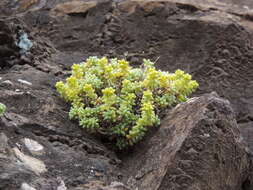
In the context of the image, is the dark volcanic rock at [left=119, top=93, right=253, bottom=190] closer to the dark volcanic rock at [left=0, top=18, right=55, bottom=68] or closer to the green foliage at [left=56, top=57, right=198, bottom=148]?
the green foliage at [left=56, top=57, right=198, bottom=148]

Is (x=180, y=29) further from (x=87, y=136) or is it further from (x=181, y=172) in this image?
(x=181, y=172)

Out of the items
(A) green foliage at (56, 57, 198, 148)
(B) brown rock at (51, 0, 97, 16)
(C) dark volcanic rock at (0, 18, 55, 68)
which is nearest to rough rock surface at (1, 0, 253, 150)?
(B) brown rock at (51, 0, 97, 16)

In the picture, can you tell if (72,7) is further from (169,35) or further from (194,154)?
(194,154)

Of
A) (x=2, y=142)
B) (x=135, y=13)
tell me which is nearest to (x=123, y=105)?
(x=2, y=142)

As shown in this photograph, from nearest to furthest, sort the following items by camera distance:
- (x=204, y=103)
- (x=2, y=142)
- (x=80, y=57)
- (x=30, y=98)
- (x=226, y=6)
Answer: (x=2, y=142)
(x=204, y=103)
(x=30, y=98)
(x=80, y=57)
(x=226, y=6)

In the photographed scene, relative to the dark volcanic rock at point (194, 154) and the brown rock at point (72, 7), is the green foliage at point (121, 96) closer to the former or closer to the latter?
the dark volcanic rock at point (194, 154)

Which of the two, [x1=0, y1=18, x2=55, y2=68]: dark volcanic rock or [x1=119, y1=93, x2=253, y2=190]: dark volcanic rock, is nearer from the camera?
[x1=119, y1=93, x2=253, y2=190]: dark volcanic rock
